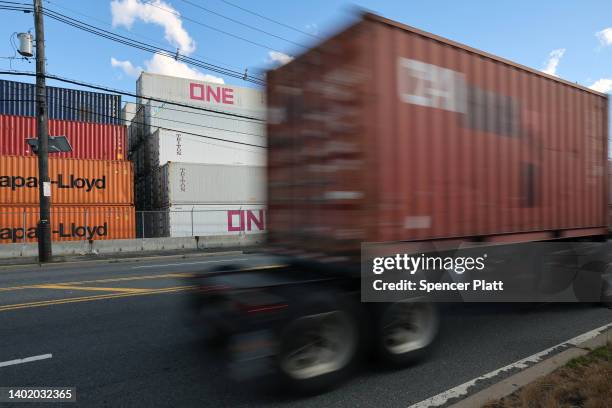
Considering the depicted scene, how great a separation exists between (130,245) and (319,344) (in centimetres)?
1523

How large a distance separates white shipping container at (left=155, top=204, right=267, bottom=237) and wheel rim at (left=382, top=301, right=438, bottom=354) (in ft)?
49.0

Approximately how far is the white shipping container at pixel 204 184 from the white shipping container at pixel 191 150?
1.59 m

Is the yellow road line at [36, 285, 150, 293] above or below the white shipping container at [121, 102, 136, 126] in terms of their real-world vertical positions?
below

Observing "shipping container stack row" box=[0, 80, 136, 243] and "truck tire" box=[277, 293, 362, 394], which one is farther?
"shipping container stack row" box=[0, 80, 136, 243]

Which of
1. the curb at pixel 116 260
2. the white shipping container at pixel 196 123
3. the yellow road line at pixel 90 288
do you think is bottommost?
the curb at pixel 116 260

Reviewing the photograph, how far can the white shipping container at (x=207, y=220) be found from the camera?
20.0 metres

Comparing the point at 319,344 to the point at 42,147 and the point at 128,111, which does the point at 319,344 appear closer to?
the point at 42,147

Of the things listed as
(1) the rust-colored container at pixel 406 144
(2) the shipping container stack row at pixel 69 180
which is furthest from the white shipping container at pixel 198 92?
(1) the rust-colored container at pixel 406 144

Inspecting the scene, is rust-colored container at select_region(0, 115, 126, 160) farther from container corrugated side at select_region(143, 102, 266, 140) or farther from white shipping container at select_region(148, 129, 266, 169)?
container corrugated side at select_region(143, 102, 266, 140)

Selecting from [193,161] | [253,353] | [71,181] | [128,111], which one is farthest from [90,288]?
[128,111]

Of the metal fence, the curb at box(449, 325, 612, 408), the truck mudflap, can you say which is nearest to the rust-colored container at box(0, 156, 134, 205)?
the metal fence

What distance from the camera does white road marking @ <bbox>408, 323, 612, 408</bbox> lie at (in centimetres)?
329

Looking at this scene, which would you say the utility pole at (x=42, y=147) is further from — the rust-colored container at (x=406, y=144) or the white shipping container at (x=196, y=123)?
the rust-colored container at (x=406, y=144)

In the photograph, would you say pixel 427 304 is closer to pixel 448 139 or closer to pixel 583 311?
pixel 448 139
